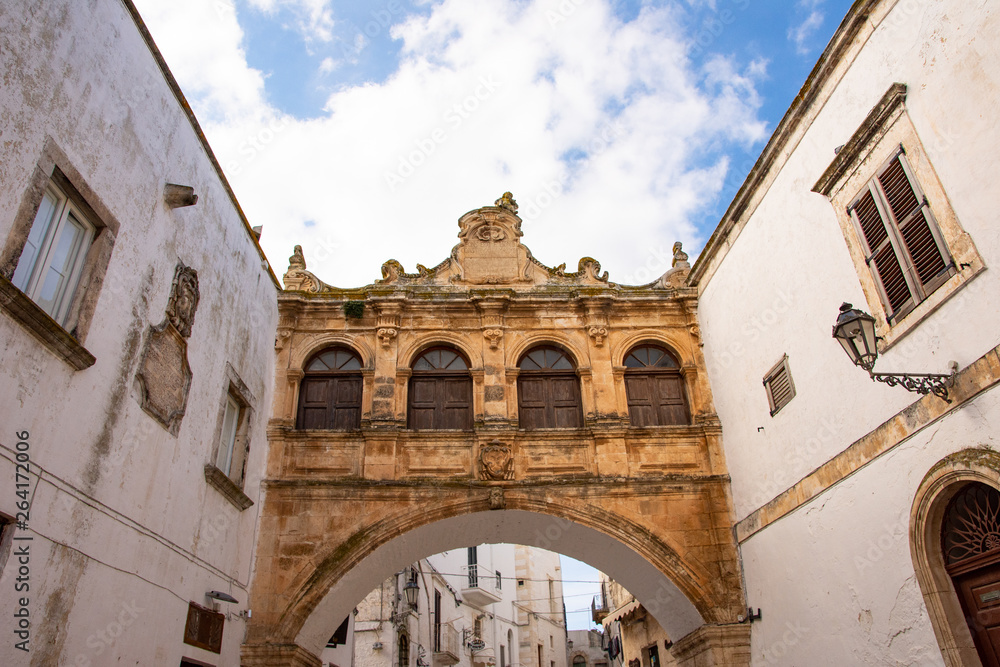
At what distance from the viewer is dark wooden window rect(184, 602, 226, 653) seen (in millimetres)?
6871

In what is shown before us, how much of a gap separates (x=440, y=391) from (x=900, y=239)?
240 inches

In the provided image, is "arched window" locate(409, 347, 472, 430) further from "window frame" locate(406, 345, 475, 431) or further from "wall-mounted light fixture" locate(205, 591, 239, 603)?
"wall-mounted light fixture" locate(205, 591, 239, 603)

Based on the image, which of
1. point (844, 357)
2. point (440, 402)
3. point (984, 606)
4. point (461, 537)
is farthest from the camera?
point (440, 402)

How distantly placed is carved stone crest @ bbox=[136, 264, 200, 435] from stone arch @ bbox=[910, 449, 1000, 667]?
6.45 m

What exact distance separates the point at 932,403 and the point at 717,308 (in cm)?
431

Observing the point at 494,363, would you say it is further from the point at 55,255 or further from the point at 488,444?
the point at 55,255

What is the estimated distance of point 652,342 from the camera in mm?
10312

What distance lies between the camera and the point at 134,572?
19.3 feet

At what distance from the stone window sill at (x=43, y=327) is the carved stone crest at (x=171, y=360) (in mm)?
978

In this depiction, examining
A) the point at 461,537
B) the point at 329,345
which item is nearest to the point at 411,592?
the point at 461,537

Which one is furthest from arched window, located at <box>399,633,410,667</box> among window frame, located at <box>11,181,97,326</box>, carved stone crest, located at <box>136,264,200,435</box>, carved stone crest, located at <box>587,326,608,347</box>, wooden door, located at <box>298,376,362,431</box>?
window frame, located at <box>11,181,97,326</box>

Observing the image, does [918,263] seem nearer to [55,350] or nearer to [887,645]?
[887,645]

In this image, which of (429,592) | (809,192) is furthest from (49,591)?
(429,592)

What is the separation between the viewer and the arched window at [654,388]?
9883mm
